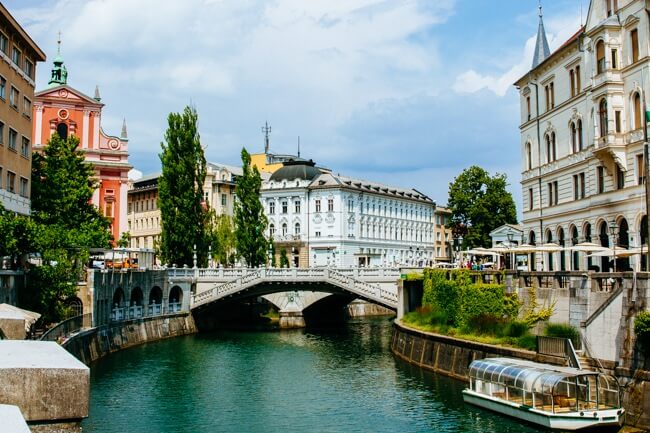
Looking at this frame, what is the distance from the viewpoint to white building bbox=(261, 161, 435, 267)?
121 m

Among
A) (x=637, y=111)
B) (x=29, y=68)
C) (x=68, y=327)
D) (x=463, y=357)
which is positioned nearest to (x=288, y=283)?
(x=29, y=68)

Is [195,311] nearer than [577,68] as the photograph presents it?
No

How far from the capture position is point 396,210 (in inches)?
5404

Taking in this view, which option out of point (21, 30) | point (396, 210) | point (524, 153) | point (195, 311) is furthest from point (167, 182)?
point (396, 210)

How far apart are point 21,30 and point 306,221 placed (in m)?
73.2

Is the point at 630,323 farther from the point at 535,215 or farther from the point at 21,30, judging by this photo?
the point at 21,30

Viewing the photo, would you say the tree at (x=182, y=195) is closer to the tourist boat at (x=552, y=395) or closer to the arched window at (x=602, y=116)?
the arched window at (x=602, y=116)

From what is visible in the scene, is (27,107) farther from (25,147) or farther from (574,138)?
(574,138)

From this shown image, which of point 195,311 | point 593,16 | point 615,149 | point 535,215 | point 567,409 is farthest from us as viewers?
point 195,311

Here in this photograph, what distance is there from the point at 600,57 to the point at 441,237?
10919cm

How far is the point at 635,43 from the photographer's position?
148ft

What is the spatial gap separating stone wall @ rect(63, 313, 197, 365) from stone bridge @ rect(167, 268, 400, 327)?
10.7 ft

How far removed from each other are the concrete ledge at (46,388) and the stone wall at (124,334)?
35.7m

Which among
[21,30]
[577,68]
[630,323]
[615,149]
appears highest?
[21,30]
